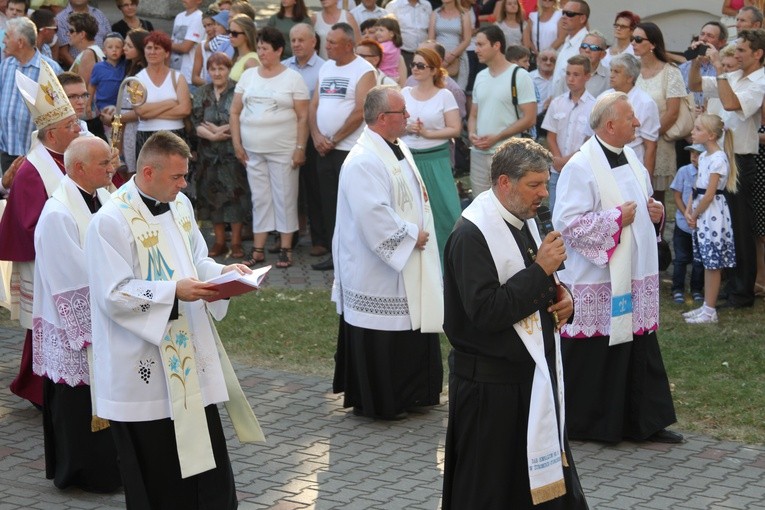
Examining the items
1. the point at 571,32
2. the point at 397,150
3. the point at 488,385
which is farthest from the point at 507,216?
the point at 571,32

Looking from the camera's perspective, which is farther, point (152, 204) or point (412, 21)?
point (412, 21)

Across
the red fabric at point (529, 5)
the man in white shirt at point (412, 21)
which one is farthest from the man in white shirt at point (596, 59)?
the red fabric at point (529, 5)

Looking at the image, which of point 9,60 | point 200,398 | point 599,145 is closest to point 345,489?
point 200,398

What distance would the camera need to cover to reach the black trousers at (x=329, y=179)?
12.2 meters

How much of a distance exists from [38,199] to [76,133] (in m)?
0.49

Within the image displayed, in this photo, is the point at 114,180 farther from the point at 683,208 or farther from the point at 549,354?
the point at 683,208

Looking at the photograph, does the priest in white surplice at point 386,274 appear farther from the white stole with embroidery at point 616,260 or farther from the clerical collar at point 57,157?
the clerical collar at point 57,157

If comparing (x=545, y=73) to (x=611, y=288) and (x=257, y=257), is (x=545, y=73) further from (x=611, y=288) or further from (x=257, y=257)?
(x=611, y=288)

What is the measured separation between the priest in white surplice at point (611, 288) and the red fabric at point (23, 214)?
320cm

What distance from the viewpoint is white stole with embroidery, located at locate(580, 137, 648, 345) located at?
7.67 metres

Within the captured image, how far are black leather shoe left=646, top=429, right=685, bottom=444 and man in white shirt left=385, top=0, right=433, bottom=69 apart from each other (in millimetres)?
7037

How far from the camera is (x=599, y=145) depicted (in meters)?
7.73

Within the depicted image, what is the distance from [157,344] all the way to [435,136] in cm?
569

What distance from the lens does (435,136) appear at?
11234 mm
